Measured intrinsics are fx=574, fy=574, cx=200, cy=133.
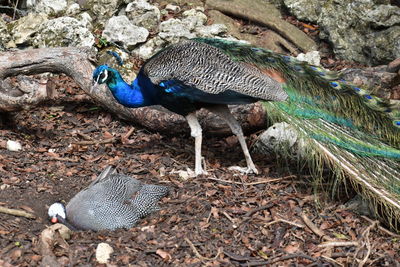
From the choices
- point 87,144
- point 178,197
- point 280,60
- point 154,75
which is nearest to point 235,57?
point 280,60

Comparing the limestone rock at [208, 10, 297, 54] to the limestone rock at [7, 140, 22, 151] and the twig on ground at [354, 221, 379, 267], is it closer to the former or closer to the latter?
the limestone rock at [7, 140, 22, 151]

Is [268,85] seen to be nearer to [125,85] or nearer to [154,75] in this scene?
[154,75]

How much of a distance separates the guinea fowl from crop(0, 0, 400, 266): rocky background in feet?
0.40

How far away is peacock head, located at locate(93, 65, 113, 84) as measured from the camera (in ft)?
18.2

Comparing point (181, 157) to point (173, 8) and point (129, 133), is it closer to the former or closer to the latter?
point (129, 133)

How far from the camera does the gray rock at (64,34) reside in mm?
7520

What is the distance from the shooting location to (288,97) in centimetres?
525

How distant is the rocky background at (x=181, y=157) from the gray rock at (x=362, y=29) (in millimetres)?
15

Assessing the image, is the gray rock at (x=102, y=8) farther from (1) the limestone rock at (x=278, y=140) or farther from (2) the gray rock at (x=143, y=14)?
(1) the limestone rock at (x=278, y=140)

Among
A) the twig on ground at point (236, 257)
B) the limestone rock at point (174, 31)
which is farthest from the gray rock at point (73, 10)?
the twig on ground at point (236, 257)

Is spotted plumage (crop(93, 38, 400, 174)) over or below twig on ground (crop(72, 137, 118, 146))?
over

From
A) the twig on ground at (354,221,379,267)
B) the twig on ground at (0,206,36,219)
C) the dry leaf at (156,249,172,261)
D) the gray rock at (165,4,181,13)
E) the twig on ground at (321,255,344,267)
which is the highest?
the gray rock at (165,4,181,13)

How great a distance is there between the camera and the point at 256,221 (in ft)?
16.3

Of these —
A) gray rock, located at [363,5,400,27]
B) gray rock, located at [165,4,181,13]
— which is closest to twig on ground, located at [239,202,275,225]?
gray rock, located at [363,5,400,27]
